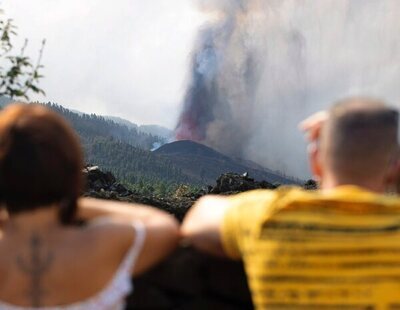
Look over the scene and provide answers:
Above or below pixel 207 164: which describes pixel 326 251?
below

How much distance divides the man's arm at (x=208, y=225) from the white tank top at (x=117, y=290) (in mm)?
215

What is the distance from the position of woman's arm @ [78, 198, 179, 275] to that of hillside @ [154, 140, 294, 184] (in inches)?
6637

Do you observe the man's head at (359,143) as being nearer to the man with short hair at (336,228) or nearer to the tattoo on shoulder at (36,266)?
the man with short hair at (336,228)

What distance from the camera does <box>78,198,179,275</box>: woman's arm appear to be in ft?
11.0

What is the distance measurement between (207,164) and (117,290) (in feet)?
591

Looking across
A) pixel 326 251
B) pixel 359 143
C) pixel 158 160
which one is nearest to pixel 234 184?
pixel 359 143

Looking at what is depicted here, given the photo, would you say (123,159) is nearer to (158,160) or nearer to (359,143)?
(158,160)

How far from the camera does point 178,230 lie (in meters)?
3.50

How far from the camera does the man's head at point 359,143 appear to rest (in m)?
3.17

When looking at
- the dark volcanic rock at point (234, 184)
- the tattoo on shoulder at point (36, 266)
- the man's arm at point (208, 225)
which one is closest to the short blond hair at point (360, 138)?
the man's arm at point (208, 225)

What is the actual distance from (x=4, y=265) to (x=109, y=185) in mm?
32841

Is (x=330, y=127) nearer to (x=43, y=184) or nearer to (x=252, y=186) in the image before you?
(x=43, y=184)

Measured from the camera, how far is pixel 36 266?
10.7 ft

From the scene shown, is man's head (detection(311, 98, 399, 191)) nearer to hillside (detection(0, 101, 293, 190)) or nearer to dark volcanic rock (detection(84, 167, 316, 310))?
dark volcanic rock (detection(84, 167, 316, 310))
